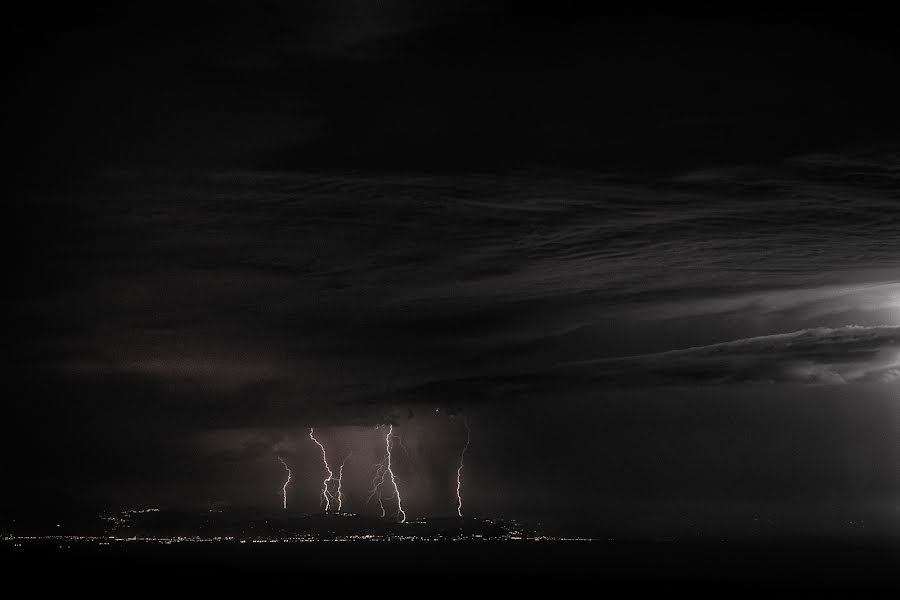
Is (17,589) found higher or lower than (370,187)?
lower

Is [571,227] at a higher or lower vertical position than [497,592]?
higher

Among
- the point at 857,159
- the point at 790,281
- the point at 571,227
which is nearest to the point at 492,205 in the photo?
the point at 571,227

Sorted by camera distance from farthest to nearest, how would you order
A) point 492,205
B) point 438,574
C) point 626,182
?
point 438,574 < point 492,205 < point 626,182

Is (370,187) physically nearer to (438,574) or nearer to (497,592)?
(497,592)

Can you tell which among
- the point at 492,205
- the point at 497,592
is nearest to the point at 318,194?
the point at 492,205

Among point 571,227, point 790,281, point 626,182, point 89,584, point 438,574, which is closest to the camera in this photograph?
point 626,182

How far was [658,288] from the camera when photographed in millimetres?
45062

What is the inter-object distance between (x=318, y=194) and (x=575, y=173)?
25.2 ft

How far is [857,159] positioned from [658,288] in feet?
60.5

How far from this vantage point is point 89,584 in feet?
454

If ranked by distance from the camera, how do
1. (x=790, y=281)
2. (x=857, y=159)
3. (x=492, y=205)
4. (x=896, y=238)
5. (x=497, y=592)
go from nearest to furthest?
1. (x=857, y=159)
2. (x=492, y=205)
3. (x=896, y=238)
4. (x=790, y=281)
5. (x=497, y=592)

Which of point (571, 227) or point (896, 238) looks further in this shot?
point (896, 238)

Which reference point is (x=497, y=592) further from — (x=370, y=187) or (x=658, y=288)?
(x=370, y=187)

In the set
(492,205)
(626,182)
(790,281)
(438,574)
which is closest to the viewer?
(626,182)
